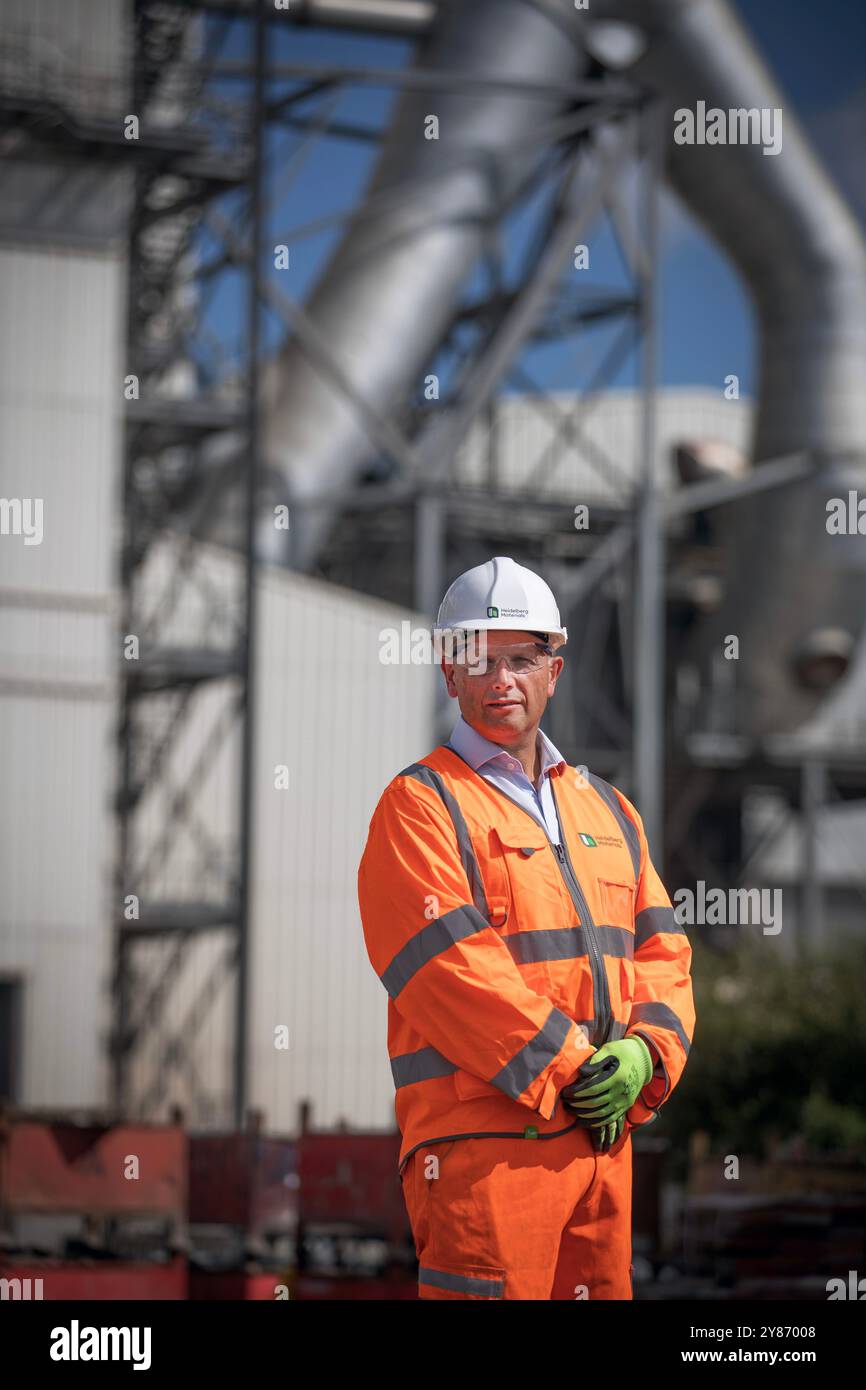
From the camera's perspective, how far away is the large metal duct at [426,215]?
25031 mm

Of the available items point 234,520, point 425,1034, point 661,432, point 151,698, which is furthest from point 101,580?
point 661,432

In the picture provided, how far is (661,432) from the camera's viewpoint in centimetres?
3475

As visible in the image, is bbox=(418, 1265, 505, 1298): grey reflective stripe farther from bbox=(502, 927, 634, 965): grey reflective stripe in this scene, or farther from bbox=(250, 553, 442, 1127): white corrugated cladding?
bbox=(250, 553, 442, 1127): white corrugated cladding

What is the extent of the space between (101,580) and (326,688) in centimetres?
357

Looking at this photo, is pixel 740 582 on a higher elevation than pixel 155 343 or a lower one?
lower

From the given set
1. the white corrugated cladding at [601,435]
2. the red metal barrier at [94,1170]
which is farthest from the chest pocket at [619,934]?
the white corrugated cladding at [601,435]

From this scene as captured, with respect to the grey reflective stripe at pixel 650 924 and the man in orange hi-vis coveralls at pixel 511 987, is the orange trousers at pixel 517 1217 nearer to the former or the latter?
the man in orange hi-vis coveralls at pixel 511 987

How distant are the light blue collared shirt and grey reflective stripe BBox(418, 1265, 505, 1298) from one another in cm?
103

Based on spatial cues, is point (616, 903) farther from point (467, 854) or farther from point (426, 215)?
point (426, 215)

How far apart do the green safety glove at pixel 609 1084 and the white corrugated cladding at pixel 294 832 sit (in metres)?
16.2

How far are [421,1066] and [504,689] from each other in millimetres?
923

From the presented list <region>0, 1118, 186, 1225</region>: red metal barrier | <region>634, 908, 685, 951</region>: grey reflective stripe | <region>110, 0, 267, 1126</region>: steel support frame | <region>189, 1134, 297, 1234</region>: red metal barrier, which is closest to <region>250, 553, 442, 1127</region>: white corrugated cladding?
<region>110, 0, 267, 1126</region>: steel support frame

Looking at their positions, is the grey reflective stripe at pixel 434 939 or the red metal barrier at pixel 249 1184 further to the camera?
the red metal barrier at pixel 249 1184

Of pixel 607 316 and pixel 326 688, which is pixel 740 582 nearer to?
pixel 607 316
